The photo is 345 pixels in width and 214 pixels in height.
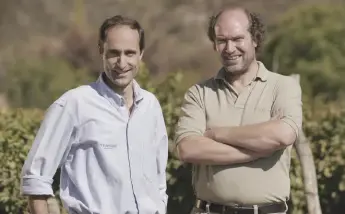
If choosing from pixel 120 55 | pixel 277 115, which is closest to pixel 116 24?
pixel 120 55

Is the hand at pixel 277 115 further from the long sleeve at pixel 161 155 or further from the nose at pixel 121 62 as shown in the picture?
the nose at pixel 121 62

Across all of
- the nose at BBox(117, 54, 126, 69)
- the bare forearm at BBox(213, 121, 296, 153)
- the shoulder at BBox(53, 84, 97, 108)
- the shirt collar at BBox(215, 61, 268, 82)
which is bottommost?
the bare forearm at BBox(213, 121, 296, 153)

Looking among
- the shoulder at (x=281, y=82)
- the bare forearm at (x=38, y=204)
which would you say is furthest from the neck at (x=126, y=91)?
the shoulder at (x=281, y=82)

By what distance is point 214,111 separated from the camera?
15.0ft

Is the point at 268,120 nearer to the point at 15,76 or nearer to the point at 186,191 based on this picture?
the point at 186,191

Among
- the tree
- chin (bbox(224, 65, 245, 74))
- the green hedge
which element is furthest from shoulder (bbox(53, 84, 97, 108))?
the tree

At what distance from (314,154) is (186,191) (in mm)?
997

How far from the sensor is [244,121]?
451 centimetres

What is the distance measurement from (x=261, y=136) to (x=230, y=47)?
48cm

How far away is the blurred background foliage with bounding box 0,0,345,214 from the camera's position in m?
6.39

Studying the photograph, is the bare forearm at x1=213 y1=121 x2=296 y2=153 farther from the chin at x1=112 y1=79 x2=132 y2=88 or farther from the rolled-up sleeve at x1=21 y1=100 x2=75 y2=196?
the rolled-up sleeve at x1=21 y1=100 x2=75 y2=196

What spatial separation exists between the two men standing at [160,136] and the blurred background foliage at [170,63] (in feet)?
5.70

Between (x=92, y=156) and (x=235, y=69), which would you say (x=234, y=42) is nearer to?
(x=235, y=69)

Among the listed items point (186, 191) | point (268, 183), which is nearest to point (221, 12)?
point (268, 183)
